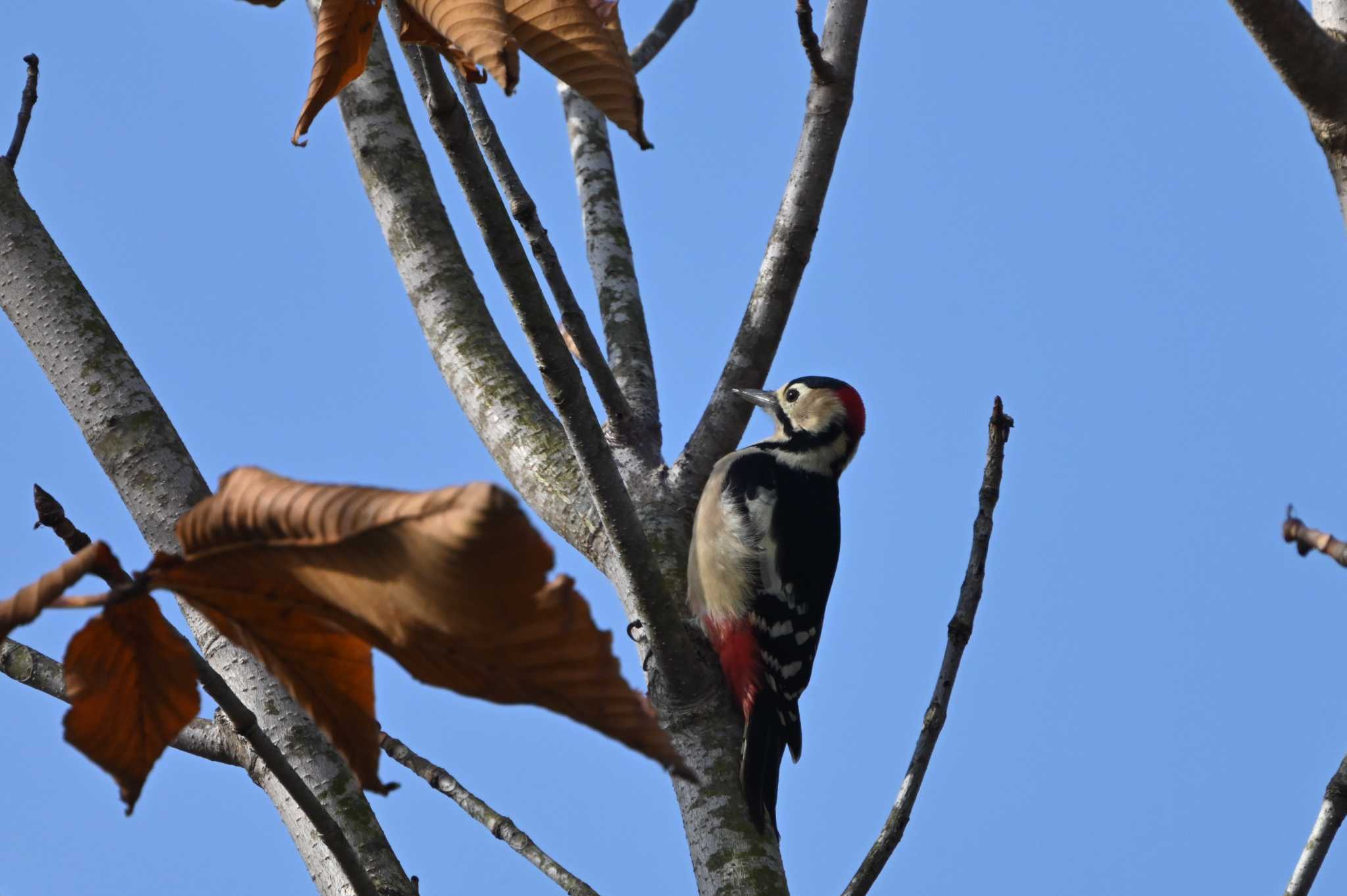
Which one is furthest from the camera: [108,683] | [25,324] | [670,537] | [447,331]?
[447,331]

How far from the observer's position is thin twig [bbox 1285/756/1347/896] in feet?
7.13

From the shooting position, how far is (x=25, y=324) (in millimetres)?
2465

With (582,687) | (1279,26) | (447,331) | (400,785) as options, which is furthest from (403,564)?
(447,331)

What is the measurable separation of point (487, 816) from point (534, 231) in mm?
1093

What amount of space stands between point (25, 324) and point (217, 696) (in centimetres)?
142

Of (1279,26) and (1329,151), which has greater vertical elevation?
(1279,26)

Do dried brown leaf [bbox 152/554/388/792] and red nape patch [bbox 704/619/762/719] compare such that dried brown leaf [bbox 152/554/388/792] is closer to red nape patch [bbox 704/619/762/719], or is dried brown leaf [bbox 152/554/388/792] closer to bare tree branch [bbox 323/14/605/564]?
bare tree branch [bbox 323/14/605/564]

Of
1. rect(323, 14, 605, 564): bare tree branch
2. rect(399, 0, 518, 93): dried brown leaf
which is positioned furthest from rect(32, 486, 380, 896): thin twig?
rect(323, 14, 605, 564): bare tree branch

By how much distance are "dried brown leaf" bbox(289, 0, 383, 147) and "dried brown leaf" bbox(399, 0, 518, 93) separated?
16 centimetres

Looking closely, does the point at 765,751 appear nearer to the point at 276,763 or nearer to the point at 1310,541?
the point at 1310,541

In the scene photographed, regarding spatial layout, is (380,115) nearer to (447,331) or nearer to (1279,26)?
(447,331)

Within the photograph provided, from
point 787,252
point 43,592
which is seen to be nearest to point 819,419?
point 787,252

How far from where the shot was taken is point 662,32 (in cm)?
545

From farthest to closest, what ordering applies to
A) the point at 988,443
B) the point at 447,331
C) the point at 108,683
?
the point at 447,331 < the point at 988,443 < the point at 108,683
